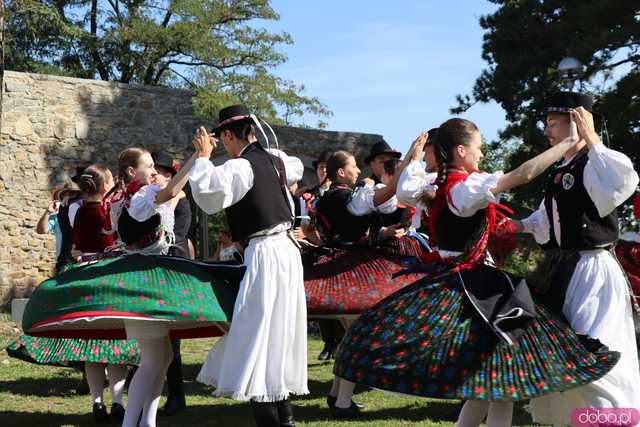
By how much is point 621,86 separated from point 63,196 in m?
8.48

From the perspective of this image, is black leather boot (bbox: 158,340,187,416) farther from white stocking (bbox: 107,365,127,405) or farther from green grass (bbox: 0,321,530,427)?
white stocking (bbox: 107,365,127,405)

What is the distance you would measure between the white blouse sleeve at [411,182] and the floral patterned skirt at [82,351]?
6.30 feet

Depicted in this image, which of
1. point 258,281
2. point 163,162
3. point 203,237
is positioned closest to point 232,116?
point 258,281

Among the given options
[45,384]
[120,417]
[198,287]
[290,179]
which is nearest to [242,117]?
[290,179]

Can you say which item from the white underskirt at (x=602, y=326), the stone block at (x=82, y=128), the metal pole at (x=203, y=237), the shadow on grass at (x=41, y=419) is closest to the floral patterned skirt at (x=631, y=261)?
the white underskirt at (x=602, y=326)

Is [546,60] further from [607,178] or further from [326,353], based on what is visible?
[607,178]

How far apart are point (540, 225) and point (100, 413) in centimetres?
282

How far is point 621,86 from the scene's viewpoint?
11.8m

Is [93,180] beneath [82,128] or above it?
beneath

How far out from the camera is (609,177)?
3.11 metres

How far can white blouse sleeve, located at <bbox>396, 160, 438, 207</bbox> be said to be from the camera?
3.97m

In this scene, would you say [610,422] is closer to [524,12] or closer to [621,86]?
[621,86]

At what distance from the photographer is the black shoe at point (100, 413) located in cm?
486

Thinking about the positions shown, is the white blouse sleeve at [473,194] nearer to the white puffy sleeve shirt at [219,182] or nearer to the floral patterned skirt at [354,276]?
the white puffy sleeve shirt at [219,182]
